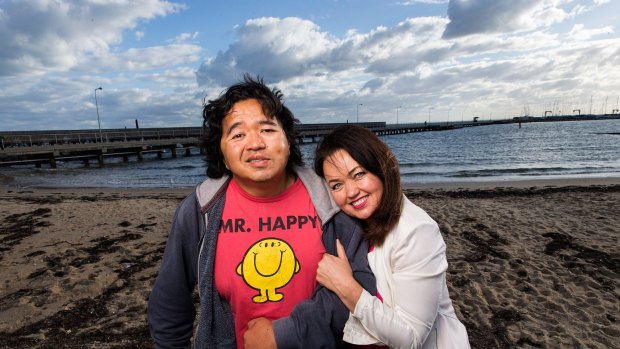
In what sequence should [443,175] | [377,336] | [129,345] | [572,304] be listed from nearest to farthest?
[377,336]
[129,345]
[572,304]
[443,175]

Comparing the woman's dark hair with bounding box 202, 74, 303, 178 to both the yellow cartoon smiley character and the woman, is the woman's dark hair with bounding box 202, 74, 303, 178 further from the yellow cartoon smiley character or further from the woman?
the yellow cartoon smiley character


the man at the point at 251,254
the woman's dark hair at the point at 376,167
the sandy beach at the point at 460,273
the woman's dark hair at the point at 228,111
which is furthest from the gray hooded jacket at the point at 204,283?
the sandy beach at the point at 460,273

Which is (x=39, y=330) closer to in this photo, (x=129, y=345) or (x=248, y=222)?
(x=129, y=345)

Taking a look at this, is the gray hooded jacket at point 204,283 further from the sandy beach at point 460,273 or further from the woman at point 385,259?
the sandy beach at point 460,273

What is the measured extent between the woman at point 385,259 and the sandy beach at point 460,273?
10.2 ft

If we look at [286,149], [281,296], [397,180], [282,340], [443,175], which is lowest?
[443,175]

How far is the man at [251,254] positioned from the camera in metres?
1.72

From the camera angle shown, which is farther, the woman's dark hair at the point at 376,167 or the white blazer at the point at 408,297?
the woman's dark hair at the point at 376,167

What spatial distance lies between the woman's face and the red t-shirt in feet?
0.59

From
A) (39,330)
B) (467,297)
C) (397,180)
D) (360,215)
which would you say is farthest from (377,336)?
(39,330)

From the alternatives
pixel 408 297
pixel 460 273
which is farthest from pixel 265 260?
pixel 460 273

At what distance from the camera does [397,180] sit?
187cm

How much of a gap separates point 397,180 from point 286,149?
60 cm

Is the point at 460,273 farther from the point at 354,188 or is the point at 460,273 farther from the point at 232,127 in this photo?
the point at 232,127
